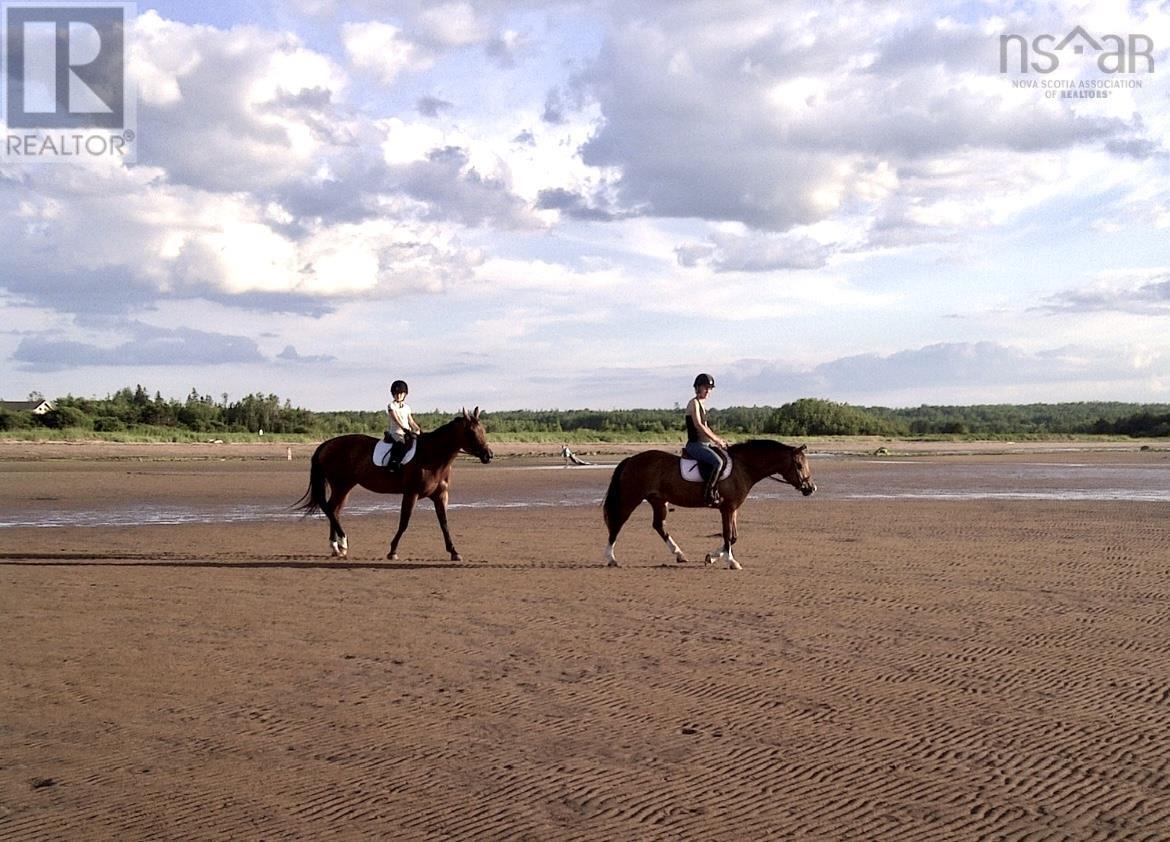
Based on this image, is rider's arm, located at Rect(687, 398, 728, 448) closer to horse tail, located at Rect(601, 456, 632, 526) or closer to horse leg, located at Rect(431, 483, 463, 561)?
horse tail, located at Rect(601, 456, 632, 526)

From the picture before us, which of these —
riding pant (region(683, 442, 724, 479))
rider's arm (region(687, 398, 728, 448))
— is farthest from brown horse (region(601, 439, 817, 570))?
rider's arm (region(687, 398, 728, 448))

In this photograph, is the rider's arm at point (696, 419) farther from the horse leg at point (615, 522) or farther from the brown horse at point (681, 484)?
the horse leg at point (615, 522)

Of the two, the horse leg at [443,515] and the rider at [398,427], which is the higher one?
the rider at [398,427]

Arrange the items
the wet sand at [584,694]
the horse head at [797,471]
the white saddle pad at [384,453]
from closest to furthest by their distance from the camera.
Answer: the wet sand at [584,694] → the horse head at [797,471] → the white saddle pad at [384,453]

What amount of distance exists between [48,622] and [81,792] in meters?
5.01

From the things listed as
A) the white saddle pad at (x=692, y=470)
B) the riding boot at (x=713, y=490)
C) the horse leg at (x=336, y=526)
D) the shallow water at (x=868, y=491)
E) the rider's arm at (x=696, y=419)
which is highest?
the rider's arm at (x=696, y=419)

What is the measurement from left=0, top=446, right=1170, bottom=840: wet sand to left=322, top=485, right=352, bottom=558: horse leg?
36 cm

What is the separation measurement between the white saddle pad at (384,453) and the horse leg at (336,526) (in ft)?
2.02

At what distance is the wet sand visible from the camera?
16.6 ft

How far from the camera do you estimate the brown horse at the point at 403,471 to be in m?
14.2

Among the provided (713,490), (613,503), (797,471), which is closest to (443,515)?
(613,503)

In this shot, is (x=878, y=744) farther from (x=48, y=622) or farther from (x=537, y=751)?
(x=48, y=622)

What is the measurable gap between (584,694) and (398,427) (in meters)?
8.29

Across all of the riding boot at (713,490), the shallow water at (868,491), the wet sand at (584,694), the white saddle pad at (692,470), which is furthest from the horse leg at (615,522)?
the shallow water at (868,491)
